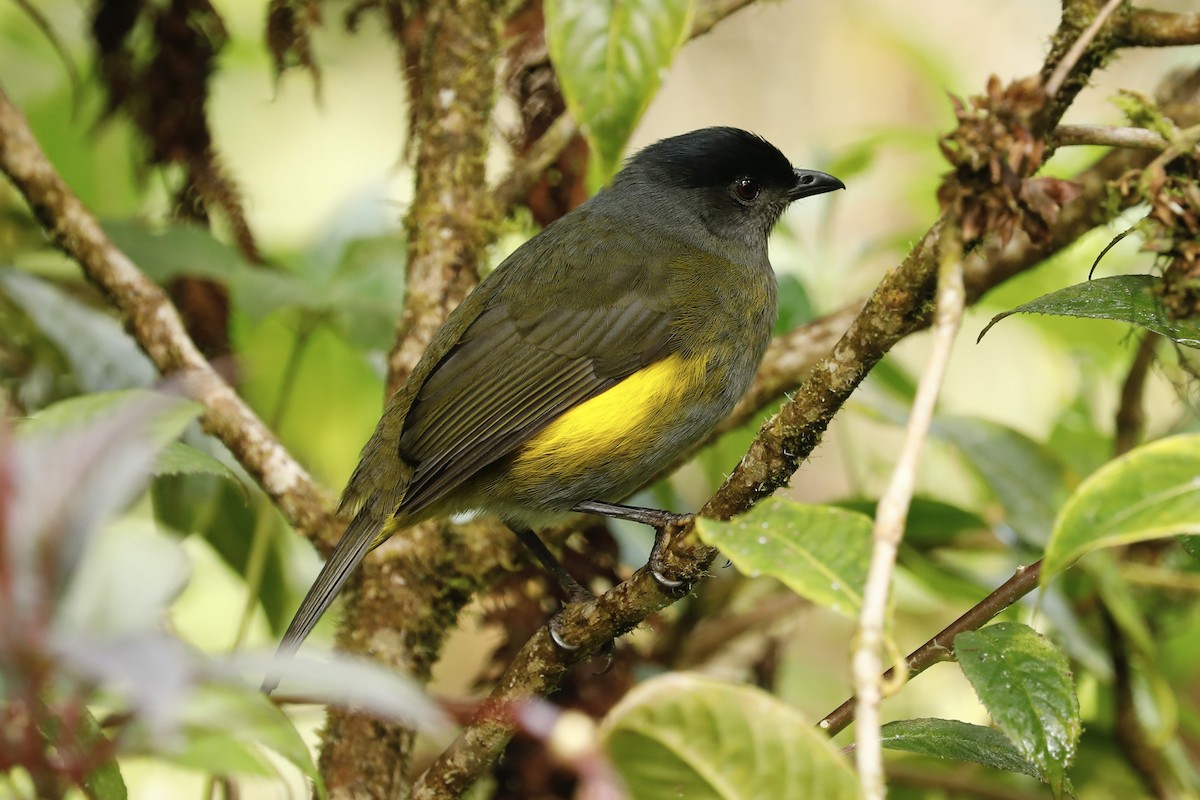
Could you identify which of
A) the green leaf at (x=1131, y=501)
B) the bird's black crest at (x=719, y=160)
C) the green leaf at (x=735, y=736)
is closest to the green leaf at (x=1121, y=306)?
the green leaf at (x=1131, y=501)

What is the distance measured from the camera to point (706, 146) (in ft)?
13.0

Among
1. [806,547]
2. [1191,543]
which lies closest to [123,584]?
[806,547]

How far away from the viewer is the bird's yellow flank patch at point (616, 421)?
126 inches

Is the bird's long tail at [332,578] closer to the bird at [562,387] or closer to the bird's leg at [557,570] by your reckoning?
the bird at [562,387]

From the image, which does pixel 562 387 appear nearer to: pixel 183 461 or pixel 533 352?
pixel 533 352

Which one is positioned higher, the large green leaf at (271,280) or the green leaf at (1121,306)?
the large green leaf at (271,280)

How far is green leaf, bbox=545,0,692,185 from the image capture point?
212 cm

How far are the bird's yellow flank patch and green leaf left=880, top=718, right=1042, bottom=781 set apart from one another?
150 cm

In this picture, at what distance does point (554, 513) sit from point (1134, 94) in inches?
74.0

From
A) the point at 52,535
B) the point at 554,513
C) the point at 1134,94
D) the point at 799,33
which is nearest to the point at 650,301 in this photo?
the point at 554,513

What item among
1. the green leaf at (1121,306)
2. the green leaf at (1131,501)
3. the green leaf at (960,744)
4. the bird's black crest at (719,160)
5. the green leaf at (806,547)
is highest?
→ the bird's black crest at (719,160)

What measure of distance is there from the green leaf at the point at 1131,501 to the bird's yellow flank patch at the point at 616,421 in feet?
6.31

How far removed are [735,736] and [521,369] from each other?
219cm

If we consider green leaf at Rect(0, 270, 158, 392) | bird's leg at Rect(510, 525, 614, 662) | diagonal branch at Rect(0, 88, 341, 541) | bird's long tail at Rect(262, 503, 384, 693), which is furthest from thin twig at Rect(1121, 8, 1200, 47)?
green leaf at Rect(0, 270, 158, 392)
